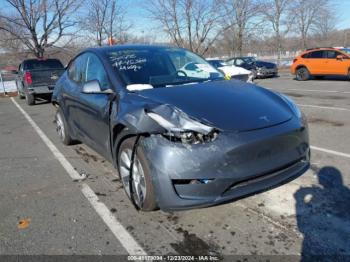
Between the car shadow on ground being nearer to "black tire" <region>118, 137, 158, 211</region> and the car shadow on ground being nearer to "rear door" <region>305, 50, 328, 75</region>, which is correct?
"black tire" <region>118, 137, 158, 211</region>

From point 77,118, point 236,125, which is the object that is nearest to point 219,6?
point 77,118

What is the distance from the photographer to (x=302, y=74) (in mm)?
17734

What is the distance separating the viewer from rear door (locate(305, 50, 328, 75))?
666 inches

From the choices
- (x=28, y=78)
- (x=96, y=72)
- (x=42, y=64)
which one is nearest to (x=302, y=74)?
(x=42, y=64)

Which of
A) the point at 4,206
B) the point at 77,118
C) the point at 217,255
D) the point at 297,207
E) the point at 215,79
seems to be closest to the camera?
the point at 217,255

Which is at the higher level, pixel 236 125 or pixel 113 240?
pixel 236 125

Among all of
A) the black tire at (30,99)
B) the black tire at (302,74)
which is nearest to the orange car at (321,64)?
the black tire at (302,74)

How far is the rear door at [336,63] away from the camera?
52.9ft

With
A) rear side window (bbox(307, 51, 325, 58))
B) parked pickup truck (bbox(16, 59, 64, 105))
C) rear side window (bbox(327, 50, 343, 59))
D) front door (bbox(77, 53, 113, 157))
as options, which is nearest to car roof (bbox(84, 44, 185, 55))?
front door (bbox(77, 53, 113, 157))

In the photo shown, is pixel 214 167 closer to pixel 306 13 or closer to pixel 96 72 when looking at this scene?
pixel 96 72

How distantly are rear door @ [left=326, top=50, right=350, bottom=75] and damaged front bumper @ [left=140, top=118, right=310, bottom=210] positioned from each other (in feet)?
49.0

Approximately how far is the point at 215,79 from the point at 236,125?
1477 mm

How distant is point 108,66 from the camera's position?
4156 mm

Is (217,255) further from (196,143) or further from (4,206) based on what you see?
(4,206)
